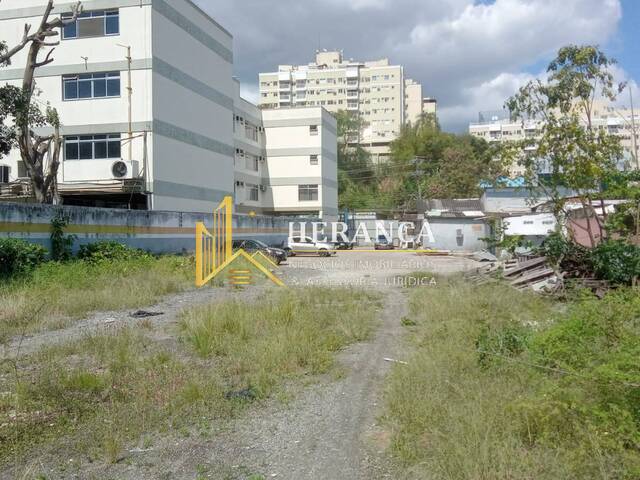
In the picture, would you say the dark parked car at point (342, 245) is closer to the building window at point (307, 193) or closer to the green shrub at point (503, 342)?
the building window at point (307, 193)

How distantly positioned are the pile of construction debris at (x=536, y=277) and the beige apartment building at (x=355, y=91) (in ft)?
247

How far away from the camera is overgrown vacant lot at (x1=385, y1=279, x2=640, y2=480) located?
11.7ft

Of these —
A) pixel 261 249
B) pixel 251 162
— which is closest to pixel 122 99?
pixel 261 249

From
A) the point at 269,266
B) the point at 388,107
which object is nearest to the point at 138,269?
the point at 269,266

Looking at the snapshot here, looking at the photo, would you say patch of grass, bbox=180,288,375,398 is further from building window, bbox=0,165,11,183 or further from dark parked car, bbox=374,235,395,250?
dark parked car, bbox=374,235,395,250

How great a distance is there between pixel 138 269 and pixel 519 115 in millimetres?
11889

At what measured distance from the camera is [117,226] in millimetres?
20844

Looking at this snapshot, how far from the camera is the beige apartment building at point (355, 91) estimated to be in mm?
90750

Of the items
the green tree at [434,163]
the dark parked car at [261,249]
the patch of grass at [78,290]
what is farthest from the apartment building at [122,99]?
the green tree at [434,163]

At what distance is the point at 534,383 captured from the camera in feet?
15.5

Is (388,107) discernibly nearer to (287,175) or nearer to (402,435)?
(287,175)

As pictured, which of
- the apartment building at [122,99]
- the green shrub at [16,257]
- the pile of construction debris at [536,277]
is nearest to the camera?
the pile of construction debris at [536,277]

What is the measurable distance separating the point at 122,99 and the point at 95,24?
3867mm

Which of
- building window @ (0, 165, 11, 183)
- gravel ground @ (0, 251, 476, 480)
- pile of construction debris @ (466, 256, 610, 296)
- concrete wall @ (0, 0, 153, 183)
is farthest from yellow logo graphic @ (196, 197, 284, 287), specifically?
building window @ (0, 165, 11, 183)
